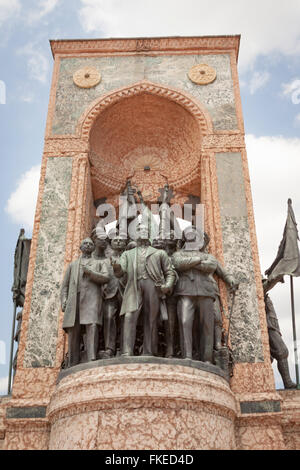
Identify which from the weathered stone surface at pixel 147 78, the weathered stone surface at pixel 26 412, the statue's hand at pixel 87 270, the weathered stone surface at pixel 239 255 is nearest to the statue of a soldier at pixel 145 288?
the statue's hand at pixel 87 270

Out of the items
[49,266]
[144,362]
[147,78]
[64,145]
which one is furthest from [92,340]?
[147,78]

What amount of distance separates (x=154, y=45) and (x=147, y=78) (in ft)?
3.09

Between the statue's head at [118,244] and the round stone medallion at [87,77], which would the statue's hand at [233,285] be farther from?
the round stone medallion at [87,77]

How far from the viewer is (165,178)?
35.0ft

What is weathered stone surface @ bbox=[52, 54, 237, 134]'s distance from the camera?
9819 mm

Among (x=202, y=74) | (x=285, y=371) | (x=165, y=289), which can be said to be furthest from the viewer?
(x=202, y=74)

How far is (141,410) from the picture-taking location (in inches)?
216

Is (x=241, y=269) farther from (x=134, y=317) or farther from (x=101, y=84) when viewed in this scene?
(x=101, y=84)

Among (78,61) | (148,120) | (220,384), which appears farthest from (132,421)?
(78,61)

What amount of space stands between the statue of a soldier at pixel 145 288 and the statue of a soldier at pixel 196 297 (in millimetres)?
255

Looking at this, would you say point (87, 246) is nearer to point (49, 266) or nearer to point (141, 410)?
point (49, 266)

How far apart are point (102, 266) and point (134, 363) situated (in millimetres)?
1700

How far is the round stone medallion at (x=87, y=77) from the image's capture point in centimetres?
1026

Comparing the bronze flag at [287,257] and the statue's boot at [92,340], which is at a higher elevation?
the bronze flag at [287,257]
